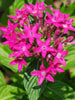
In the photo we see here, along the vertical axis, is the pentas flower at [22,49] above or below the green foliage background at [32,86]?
above

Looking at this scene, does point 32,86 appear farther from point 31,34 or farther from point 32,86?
point 31,34

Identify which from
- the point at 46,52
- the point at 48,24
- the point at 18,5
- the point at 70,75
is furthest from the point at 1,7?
the point at 46,52

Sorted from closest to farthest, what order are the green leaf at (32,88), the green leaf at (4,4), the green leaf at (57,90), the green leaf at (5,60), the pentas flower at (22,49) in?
the pentas flower at (22,49) < the green leaf at (32,88) < the green leaf at (5,60) < the green leaf at (57,90) < the green leaf at (4,4)

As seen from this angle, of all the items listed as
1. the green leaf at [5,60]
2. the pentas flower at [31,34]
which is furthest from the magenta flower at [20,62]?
the green leaf at [5,60]

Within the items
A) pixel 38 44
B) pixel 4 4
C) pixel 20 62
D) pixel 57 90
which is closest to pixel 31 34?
pixel 38 44

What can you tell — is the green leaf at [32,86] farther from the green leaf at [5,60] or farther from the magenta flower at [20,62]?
the green leaf at [5,60]

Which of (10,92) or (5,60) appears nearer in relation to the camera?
(5,60)

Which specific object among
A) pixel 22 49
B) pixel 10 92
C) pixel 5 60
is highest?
pixel 22 49

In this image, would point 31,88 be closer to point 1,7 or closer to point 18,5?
point 18,5

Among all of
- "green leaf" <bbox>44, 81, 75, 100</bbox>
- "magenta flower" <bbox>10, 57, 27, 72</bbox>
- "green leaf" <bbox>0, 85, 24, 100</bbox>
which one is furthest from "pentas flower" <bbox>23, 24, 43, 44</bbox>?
"green leaf" <bbox>0, 85, 24, 100</bbox>

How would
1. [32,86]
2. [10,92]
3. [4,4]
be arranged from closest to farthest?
[32,86], [10,92], [4,4]

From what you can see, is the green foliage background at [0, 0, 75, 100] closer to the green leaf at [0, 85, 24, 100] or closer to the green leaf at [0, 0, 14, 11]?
the green leaf at [0, 85, 24, 100]

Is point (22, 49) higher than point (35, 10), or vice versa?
point (35, 10)
